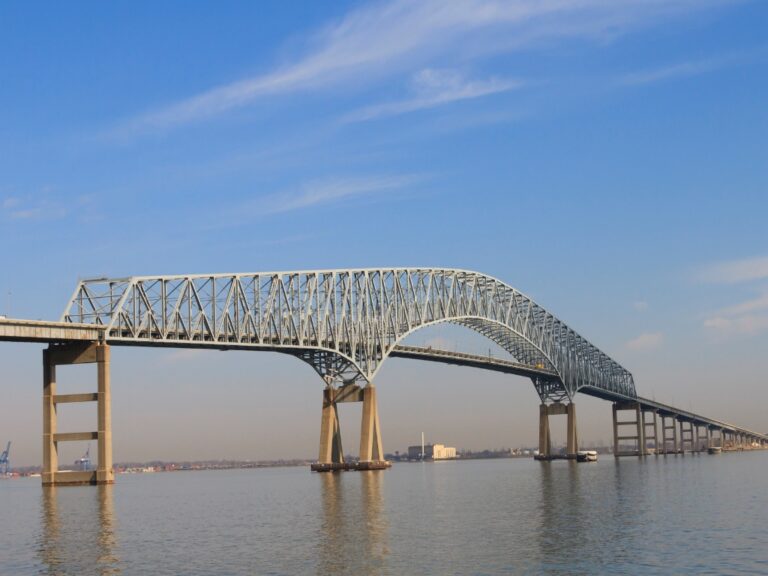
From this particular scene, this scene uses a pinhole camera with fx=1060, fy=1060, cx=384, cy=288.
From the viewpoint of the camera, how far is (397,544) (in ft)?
151

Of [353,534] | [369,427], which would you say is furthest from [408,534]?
[369,427]

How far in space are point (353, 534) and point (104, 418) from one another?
44.4 m

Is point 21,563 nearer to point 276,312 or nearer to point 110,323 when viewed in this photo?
point 110,323

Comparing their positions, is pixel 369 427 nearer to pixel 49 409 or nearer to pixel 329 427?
pixel 329 427

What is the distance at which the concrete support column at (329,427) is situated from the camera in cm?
13350

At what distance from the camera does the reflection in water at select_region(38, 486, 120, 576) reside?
4153 centimetres

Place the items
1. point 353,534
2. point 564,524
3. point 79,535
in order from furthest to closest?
point 564,524, point 79,535, point 353,534

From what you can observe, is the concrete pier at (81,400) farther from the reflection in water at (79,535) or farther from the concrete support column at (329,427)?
the concrete support column at (329,427)

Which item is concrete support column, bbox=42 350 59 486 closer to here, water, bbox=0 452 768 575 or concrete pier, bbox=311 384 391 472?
water, bbox=0 452 768 575

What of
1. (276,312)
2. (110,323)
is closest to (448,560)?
(110,323)

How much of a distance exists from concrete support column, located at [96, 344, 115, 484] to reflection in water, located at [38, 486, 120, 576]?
549 cm

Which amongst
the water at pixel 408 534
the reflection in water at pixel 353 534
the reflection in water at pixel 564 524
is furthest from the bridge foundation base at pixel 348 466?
the reflection in water at pixel 564 524

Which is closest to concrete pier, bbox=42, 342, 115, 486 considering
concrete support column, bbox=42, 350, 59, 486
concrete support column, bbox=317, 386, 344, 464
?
concrete support column, bbox=42, 350, 59, 486

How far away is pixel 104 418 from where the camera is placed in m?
89.3
